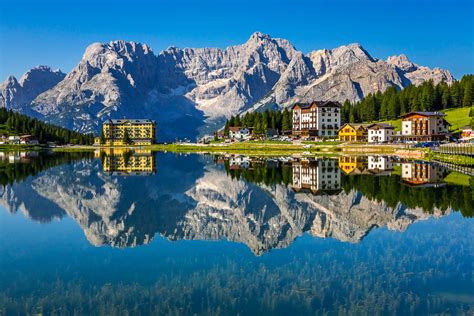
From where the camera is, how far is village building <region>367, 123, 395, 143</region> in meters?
180

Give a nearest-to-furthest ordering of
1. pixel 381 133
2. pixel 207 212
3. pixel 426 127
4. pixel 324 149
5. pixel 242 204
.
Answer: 1. pixel 207 212
2. pixel 242 204
3. pixel 324 149
4. pixel 426 127
5. pixel 381 133

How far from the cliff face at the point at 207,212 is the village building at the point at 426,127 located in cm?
12435

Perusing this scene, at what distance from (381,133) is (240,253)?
538 ft

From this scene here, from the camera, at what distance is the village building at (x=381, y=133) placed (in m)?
180

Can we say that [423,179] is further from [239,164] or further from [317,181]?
[239,164]

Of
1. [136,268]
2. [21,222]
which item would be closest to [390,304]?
[136,268]

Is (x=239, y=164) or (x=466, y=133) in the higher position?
(x=466, y=133)

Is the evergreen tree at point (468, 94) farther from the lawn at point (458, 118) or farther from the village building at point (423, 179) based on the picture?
the village building at point (423, 179)

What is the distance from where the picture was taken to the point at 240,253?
2617 cm

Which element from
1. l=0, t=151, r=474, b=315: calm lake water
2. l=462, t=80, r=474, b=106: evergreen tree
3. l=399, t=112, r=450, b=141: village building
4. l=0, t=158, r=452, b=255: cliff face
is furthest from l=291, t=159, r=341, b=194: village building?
l=462, t=80, r=474, b=106: evergreen tree

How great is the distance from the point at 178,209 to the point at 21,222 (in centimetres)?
1335

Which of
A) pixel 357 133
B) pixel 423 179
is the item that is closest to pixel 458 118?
pixel 357 133

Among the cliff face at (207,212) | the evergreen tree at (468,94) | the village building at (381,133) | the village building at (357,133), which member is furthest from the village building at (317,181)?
the evergreen tree at (468,94)

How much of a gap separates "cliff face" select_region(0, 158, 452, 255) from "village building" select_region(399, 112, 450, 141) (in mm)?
124352
